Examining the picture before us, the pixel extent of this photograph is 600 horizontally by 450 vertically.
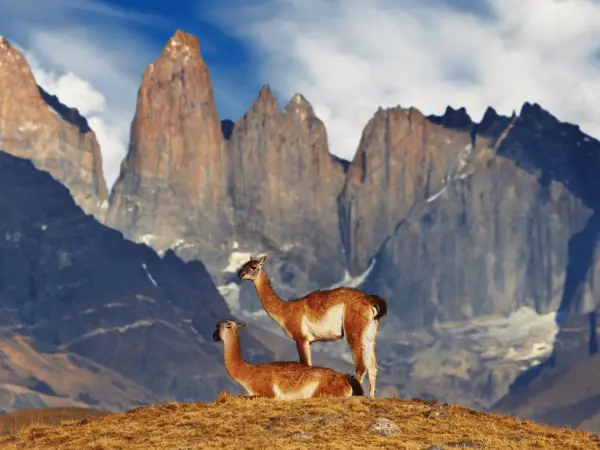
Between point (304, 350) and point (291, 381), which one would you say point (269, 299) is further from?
point (291, 381)

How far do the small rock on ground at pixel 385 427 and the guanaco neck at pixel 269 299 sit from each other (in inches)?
347

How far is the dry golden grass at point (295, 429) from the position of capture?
38500 millimetres

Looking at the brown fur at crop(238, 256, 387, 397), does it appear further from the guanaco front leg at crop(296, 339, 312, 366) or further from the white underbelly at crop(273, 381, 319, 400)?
the white underbelly at crop(273, 381, 319, 400)

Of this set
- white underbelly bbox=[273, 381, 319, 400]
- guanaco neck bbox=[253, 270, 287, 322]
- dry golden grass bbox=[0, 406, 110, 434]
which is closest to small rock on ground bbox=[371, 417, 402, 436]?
white underbelly bbox=[273, 381, 319, 400]

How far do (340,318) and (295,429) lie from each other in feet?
25.3

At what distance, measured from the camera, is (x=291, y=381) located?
44938mm

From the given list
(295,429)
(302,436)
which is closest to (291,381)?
(295,429)

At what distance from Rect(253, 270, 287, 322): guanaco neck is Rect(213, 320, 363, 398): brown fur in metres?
2.72

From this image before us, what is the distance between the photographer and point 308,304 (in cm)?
4738

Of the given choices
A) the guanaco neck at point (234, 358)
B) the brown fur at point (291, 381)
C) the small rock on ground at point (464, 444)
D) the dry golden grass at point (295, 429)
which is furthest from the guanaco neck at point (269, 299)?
the small rock on ground at point (464, 444)

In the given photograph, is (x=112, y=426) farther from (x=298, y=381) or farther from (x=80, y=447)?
(x=298, y=381)

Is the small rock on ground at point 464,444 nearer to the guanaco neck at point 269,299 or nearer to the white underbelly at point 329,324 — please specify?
the white underbelly at point 329,324

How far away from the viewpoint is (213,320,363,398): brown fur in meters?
44.7

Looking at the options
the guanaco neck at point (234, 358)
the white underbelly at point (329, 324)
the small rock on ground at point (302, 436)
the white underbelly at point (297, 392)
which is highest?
the white underbelly at point (329, 324)
